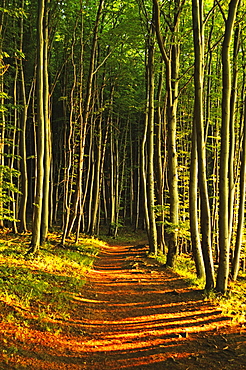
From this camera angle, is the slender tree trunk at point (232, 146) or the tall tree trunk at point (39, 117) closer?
the slender tree trunk at point (232, 146)

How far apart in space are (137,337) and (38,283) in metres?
2.95

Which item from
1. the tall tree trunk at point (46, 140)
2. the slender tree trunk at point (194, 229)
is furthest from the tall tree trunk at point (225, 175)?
the tall tree trunk at point (46, 140)

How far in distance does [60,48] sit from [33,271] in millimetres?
15600

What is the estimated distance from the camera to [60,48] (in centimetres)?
1877

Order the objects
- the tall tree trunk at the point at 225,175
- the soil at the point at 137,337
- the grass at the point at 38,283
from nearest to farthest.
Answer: the soil at the point at 137,337 → the grass at the point at 38,283 → the tall tree trunk at the point at 225,175

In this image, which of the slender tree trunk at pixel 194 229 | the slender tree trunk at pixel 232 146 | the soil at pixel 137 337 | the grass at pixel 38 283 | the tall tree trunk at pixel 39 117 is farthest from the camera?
the tall tree trunk at pixel 39 117

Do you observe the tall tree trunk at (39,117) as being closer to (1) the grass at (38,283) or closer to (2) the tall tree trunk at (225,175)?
(1) the grass at (38,283)

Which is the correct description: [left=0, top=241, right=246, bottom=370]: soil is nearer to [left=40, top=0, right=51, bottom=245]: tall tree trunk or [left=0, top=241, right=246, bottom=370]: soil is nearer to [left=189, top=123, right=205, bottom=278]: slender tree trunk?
[left=189, top=123, right=205, bottom=278]: slender tree trunk

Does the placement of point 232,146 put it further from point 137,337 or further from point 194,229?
point 137,337

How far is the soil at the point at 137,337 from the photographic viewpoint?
432 centimetres

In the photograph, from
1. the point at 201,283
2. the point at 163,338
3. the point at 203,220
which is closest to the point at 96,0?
the point at 203,220

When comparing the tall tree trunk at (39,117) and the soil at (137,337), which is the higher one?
the tall tree trunk at (39,117)

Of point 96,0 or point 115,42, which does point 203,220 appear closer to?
point 115,42

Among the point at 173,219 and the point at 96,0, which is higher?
the point at 96,0
